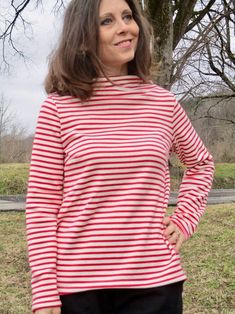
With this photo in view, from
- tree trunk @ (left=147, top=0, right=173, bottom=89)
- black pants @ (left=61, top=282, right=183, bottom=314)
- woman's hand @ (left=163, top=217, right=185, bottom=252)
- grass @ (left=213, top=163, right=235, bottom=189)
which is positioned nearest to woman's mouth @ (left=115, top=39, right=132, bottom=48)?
woman's hand @ (left=163, top=217, right=185, bottom=252)

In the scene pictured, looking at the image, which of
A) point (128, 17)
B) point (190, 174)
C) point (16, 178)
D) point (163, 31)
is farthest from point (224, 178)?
A: point (128, 17)

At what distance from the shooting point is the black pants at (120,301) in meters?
1.49

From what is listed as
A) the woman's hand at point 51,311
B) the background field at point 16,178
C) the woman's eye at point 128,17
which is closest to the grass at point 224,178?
the background field at point 16,178

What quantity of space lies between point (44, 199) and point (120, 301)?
39cm

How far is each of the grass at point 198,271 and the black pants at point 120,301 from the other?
2379 mm

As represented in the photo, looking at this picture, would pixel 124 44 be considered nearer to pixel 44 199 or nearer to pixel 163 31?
pixel 44 199

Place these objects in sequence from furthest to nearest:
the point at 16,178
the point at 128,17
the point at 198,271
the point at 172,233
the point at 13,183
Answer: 1. the point at 16,178
2. the point at 13,183
3. the point at 198,271
4. the point at 128,17
5. the point at 172,233

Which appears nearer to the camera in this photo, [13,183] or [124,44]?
[124,44]

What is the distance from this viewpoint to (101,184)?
1.51 metres

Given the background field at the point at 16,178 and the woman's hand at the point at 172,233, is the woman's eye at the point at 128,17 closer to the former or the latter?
the woman's hand at the point at 172,233

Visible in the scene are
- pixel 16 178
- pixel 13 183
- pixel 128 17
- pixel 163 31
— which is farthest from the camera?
pixel 16 178

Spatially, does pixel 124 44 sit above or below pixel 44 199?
above

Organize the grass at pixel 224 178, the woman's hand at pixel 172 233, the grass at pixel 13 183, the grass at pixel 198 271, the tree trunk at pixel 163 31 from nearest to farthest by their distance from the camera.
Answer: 1. the woman's hand at pixel 172 233
2. the grass at pixel 198 271
3. the tree trunk at pixel 163 31
4. the grass at pixel 13 183
5. the grass at pixel 224 178

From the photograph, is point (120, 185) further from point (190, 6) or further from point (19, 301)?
point (190, 6)
